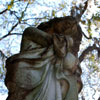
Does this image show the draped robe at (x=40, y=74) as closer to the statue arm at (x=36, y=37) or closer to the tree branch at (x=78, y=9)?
the statue arm at (x=36, y=37)

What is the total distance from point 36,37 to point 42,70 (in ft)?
2.12

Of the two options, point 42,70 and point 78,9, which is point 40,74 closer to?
point 42,70

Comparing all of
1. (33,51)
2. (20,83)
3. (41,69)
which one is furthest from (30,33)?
(20,83)

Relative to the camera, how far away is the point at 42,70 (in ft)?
12.0

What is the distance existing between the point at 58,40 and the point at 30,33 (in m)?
0.52

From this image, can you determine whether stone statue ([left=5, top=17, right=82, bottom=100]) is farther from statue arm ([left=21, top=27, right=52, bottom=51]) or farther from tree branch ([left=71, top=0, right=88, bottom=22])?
tree branch ([left=71, top=0, right=88, bottom=22])

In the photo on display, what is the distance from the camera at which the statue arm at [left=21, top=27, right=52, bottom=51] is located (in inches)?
157

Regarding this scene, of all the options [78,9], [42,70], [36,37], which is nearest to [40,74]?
[42,70]

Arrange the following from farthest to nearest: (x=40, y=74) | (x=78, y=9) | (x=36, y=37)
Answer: (x=78, y=9)
(x=36, y=37)
(x=40, y=74)

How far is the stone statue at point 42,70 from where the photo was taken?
3.37 m

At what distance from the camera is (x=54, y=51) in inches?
153

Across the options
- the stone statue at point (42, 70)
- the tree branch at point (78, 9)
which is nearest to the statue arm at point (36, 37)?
the stone statue at point (42, 70)

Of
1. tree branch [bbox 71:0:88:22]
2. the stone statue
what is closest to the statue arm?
the stone statue

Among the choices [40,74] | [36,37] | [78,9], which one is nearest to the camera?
[40,74]
